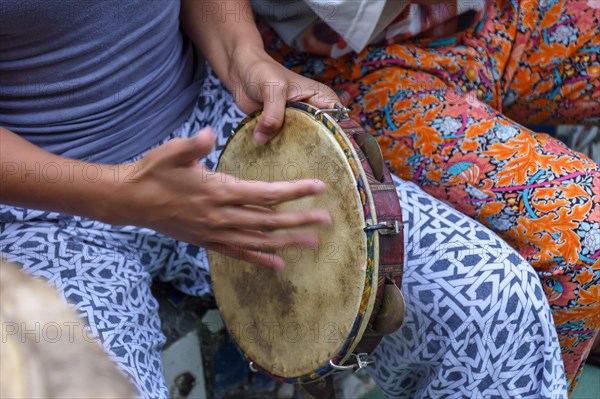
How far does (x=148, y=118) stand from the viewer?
119 cm

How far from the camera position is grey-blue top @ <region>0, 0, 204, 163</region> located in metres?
1.02

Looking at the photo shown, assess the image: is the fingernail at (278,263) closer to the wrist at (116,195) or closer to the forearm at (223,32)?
the wrist at (116,195)

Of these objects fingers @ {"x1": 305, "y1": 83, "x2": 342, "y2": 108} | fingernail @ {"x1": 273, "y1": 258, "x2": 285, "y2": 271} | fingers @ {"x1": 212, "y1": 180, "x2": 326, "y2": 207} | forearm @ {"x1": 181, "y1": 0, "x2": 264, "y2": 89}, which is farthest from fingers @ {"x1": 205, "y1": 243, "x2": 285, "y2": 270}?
forearm @ {"x1": 181, "y1": 0, "x2": 264, "y2": 89}

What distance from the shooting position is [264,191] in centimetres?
88

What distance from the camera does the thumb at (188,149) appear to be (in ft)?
2.69

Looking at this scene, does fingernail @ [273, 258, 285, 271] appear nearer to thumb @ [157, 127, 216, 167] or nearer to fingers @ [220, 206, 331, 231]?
fingers @ [220, 206, 331, 231]

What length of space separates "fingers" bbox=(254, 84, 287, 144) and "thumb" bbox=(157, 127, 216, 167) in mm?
198

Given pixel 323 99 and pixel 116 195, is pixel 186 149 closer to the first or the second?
pixel 116 195

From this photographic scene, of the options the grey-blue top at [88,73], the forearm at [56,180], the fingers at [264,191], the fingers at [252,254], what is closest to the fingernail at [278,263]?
the fingers at [252,254]

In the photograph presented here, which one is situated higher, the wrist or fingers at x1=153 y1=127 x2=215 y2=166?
fingers at x1=153 y1=127 x2=215 y2=166

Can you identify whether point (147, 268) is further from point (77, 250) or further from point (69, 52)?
point (69, 52)

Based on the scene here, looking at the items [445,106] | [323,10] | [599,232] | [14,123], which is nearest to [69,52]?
[14,123]

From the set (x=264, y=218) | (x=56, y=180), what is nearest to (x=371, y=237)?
(x=264, y=218)

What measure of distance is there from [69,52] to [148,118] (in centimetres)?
18
